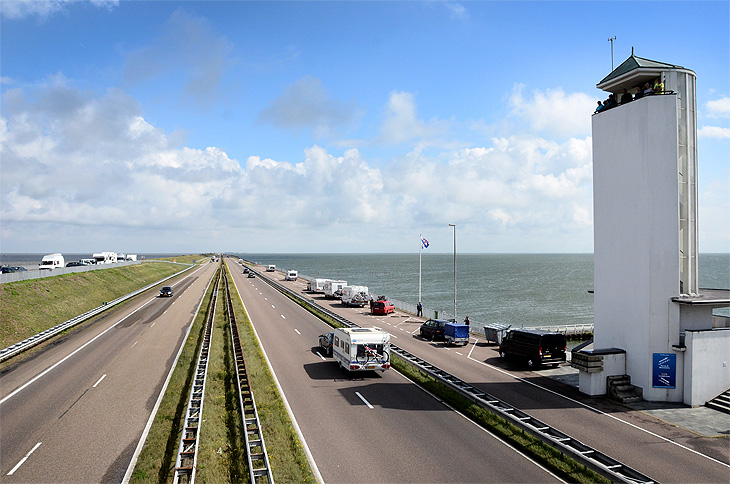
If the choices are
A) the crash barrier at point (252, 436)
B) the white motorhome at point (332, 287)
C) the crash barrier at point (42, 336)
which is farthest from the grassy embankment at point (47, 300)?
the white motorhome at point (332, 287)

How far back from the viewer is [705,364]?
19703 millimetres

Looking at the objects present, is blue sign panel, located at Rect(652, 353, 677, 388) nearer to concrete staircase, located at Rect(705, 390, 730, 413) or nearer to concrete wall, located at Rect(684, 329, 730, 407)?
concrete wall, located at Rect(684, 329, 730, 407)

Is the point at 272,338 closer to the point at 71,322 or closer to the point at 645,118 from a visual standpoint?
the point at 71,322

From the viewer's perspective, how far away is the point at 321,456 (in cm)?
1425

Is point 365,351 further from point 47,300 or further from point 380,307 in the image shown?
point 47,300

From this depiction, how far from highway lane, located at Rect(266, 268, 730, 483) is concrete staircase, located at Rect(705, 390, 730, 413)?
3845 mm

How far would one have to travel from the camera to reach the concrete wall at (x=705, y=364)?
1942 cm

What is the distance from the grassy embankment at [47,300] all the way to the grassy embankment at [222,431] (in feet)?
58.1

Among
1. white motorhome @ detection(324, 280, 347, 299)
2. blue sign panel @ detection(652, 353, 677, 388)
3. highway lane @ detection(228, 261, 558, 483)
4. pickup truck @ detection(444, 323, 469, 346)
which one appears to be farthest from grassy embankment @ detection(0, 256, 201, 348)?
blue sign panel @ detection(652, 353, 677, 388)

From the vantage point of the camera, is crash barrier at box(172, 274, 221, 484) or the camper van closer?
crash barrier at box(172, 274, 221, 484)

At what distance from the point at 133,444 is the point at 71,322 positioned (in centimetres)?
3018

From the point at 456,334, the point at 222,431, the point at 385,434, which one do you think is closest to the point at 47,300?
the point at 222,431

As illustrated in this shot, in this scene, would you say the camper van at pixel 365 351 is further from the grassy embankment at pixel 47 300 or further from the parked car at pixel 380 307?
the grassy embankment at pixel 47 300

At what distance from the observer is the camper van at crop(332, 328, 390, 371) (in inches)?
924
